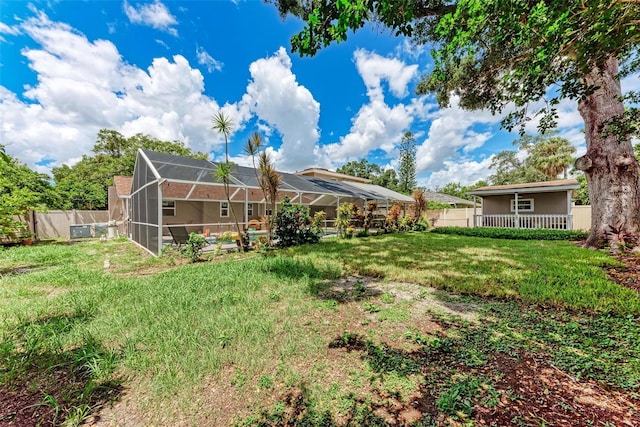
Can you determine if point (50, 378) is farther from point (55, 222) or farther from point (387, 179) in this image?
point (387, 179)

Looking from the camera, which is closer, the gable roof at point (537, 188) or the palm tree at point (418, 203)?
the gable roof at point (537, 188)

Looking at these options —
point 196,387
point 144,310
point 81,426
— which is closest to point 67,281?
point 144,310

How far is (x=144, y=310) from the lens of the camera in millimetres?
3330

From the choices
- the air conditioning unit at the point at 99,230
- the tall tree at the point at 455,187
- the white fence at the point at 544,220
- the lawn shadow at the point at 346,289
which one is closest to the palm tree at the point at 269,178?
the lawn shadow at the point at 346,289

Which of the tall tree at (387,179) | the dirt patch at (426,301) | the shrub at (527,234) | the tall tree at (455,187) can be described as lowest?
the dirt patch at (426,301)

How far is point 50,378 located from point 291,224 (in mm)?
7369

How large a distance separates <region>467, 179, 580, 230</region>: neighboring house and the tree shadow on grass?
58.1ft

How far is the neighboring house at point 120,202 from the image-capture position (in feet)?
42.9

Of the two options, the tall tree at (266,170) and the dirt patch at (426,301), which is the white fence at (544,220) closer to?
the dirt patch at (426,301)

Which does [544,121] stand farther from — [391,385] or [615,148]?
[391,385]

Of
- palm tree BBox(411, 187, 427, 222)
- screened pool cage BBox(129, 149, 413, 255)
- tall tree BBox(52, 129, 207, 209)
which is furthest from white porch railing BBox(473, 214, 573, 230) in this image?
tall tree BBox(52, 129, 207, 209)

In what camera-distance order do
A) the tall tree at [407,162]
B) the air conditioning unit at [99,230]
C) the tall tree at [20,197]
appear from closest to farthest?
1. the tall tree at [20,197]
2. the air conditioning unit at [99,230]
3. the tall tree at [407,162]

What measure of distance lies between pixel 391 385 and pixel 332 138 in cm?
2001

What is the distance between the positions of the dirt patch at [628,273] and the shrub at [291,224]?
26.3 feet
